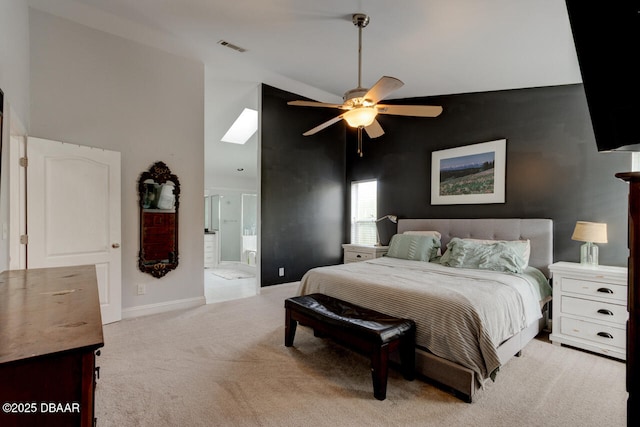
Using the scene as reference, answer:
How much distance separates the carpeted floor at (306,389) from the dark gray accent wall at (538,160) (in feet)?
4.71

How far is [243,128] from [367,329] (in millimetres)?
5421

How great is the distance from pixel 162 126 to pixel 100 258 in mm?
1746

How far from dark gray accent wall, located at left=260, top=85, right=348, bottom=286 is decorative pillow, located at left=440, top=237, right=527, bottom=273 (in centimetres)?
245

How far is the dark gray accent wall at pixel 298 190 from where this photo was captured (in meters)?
4.98

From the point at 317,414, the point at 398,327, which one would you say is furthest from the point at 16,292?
A: the point at 398,327

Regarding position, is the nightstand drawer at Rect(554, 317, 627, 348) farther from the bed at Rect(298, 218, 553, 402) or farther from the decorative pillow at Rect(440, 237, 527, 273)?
the decorative pillow at Rect(440, 237, 527, 273)

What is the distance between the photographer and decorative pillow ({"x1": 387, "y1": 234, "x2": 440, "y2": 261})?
3.99 m

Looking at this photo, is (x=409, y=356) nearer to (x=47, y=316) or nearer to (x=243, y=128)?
(x=47, y=316)

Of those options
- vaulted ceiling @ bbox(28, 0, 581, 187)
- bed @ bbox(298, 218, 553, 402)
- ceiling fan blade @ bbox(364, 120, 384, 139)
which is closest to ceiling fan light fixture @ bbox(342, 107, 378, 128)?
ceiling fan blade @ bbox(364, 120, 384, 139)

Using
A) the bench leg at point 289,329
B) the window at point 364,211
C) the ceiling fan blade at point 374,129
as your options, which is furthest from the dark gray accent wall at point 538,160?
the bench leg at point 289,329

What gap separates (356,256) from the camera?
17.3ft

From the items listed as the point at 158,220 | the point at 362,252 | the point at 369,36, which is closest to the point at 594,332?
the point at 362,252

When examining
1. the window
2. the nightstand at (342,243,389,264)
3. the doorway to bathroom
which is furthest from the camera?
the doorway to bathroom

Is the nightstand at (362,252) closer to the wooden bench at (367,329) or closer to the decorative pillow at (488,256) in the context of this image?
the decorative pillow at (488,256)
